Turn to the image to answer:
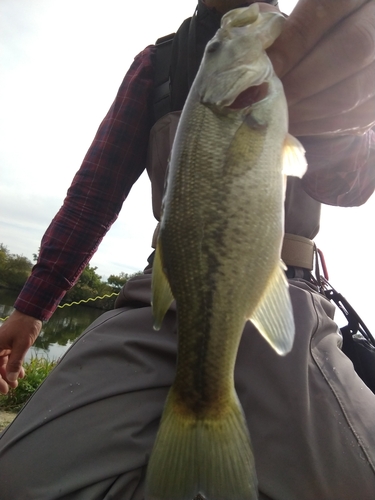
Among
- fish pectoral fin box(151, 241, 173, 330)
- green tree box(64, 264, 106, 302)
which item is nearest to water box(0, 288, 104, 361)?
green tree box(64, 264, 106, 302)

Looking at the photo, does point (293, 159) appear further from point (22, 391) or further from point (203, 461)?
point (22, 391)

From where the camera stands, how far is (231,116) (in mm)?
1506

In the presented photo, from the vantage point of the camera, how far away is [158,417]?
5.30 ft

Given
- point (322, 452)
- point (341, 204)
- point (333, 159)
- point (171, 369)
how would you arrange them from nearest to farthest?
point (322, 452) → point (171, 369) → point (333, 159) → point (341, 204)

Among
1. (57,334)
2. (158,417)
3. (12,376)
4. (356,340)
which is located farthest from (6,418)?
(57,334)

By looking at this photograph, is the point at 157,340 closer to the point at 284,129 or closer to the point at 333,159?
the point at 284,129

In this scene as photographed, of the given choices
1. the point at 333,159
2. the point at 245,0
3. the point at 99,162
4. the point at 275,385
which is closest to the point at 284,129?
the point at 333,159

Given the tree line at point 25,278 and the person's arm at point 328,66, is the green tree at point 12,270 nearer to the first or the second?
the tree line at point 25,278

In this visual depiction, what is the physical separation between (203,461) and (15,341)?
1.76 meters

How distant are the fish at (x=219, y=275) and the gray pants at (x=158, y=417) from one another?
30 cm

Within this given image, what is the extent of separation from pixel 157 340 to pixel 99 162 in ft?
4.85

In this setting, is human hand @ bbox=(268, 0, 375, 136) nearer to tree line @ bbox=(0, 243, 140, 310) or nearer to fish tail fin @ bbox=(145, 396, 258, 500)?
fish tail fin @ bbox=(145, 396, 258, 500)

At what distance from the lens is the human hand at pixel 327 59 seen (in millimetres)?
1491

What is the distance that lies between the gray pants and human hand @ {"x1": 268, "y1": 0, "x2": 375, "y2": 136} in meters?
0.83
